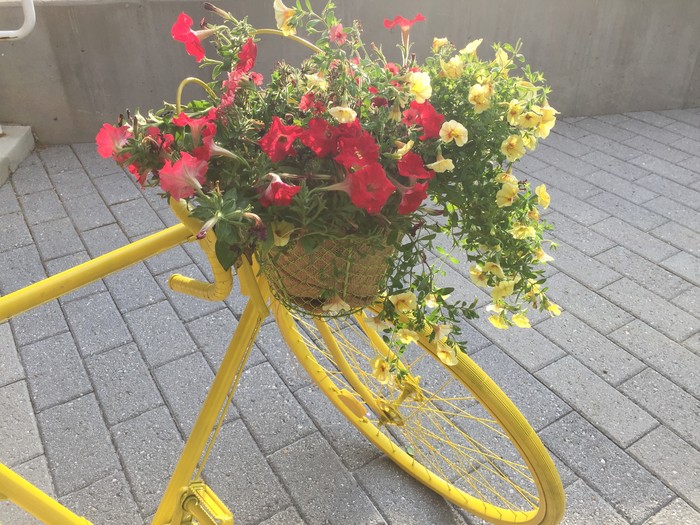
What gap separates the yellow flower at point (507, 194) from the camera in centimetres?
106

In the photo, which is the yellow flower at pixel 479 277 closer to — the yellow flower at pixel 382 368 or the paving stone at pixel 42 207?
the yellow flower at pixel 382 368

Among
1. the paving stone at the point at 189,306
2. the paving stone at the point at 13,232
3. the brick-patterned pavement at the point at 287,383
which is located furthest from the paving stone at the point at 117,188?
the paving stone at the point at 189,306

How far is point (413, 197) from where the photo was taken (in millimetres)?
954

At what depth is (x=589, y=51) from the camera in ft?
16.2

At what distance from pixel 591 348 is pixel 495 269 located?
1748 mm

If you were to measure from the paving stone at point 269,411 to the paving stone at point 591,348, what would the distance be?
1.17 metres

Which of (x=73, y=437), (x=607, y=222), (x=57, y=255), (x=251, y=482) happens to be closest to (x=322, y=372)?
(x=251, y=482)

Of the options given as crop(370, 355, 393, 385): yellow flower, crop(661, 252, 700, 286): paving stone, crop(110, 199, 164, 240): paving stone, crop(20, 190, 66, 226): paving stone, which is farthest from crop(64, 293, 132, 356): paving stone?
crop(661, 252, 700, 286): paving stone

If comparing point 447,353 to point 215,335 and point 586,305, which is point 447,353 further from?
point 586,305

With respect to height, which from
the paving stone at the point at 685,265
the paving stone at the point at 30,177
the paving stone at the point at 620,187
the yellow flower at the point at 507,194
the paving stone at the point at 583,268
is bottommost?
the paving stone at the point at 685,265

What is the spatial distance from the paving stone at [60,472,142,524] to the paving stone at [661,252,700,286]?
2705mm

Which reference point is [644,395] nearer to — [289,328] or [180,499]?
[289,328]

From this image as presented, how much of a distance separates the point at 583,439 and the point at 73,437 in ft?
6.03

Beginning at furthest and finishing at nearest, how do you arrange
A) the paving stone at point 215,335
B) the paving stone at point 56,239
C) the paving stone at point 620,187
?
the paving stone at point 620,187
the paving stone at point 56,239
the paving stone at point 215,335
